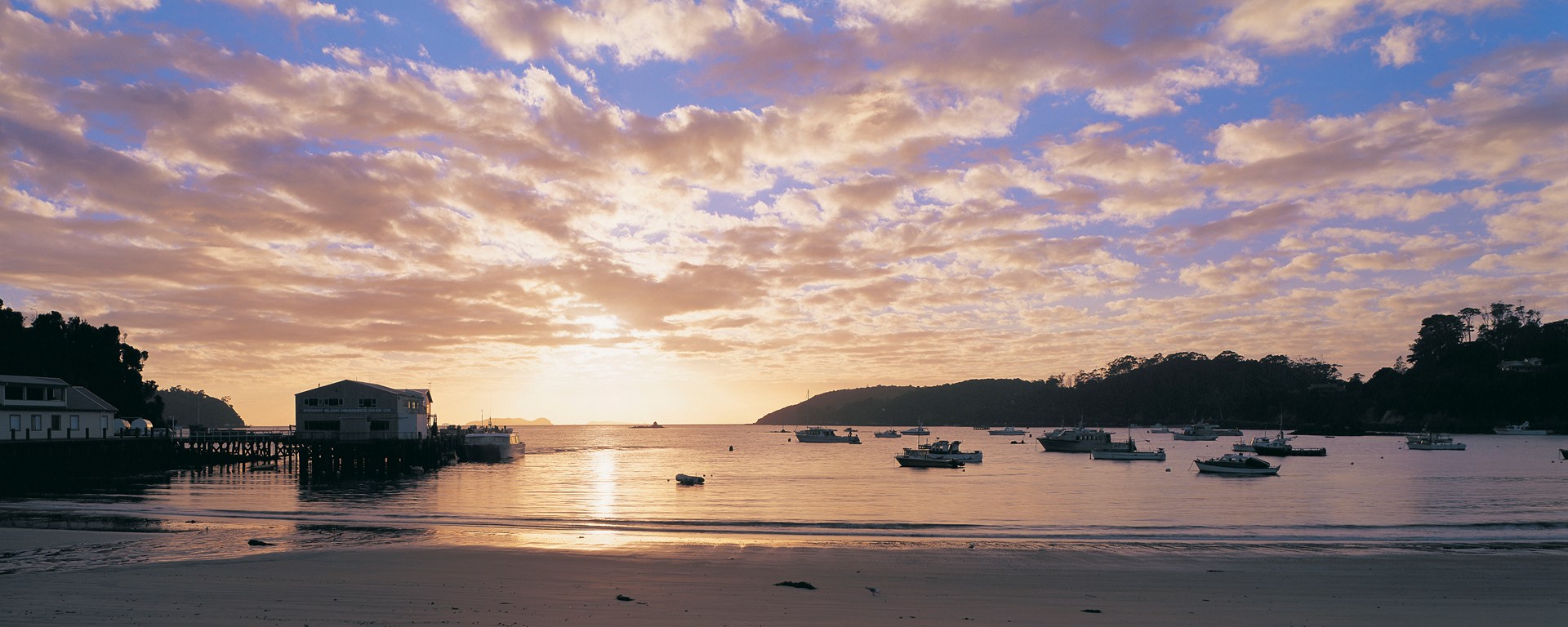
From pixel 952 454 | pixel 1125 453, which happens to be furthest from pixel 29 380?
pixel 1125 453

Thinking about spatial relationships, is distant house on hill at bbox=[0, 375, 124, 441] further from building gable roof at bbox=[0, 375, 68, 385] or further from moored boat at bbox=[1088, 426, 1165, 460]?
moored boat at bbox=[1088, 426, 1165, 460]

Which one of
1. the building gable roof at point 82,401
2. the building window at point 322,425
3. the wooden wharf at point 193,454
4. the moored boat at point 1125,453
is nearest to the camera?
the wooden wharf at point 193,454

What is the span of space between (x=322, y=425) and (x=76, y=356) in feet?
137

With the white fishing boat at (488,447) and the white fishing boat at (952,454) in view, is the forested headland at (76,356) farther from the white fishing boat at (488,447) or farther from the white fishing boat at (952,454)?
the white fishing boat at (952,454)

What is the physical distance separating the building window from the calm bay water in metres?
4.91

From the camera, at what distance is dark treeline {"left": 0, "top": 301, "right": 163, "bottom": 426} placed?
3883 inches

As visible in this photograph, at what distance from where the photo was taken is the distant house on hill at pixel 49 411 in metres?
71.4

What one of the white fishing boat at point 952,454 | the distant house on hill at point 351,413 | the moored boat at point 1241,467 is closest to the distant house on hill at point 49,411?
the distant house on hill at point 351,413

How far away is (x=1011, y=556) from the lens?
30375 mm

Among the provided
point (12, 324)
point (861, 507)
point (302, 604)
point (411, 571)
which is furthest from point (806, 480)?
point (12, 324)

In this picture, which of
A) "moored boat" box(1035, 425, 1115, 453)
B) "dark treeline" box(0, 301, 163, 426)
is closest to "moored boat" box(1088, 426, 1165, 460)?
"moored boat" box(1035, 425, 1115, 453)

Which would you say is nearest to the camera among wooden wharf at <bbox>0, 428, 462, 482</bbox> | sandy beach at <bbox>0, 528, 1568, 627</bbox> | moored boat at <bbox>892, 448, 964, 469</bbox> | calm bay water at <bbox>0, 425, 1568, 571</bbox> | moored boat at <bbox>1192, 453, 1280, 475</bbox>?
sandy beach at <bbox>0, 528, 1568, 627</bbox>

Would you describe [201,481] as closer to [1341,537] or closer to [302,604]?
[302,604]

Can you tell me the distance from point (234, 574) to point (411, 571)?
444cm
